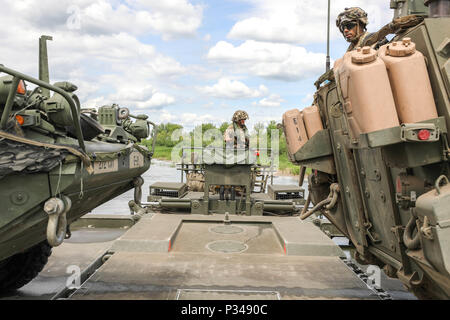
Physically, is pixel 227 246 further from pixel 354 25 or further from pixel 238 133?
pixel 238 133

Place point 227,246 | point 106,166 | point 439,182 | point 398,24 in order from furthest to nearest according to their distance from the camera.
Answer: point 227,246
point 106,166
point 398,24
point 439,182

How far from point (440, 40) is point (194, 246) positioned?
457 cm

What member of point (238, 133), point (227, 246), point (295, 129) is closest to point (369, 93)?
point (295, 129)

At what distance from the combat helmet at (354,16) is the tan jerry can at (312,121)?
94 cm

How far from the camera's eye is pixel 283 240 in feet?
20.9

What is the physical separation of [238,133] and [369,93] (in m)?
7.51

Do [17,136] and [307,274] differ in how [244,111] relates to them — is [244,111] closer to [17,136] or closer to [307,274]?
[307,274]

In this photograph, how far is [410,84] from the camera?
2666 millimetres

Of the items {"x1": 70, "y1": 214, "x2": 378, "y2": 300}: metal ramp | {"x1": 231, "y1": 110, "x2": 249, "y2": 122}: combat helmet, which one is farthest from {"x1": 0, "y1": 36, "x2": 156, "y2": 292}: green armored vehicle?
{"x1": 231, "y1": 110, "x2": 249, "y2": 122}: combat helmet

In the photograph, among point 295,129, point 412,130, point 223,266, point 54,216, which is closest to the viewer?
point 412,130

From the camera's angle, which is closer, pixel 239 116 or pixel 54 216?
pixel 54 216

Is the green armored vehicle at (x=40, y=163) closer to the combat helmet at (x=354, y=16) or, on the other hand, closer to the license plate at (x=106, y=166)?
the license plate at (x=106, y=166)

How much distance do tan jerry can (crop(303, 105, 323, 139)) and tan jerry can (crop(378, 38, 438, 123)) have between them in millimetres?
1901

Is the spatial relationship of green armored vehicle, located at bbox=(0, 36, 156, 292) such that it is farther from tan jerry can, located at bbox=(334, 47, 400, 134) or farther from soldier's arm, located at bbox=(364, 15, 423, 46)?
soldier's arm, located at bbox=(364, 15, 423, 46)
